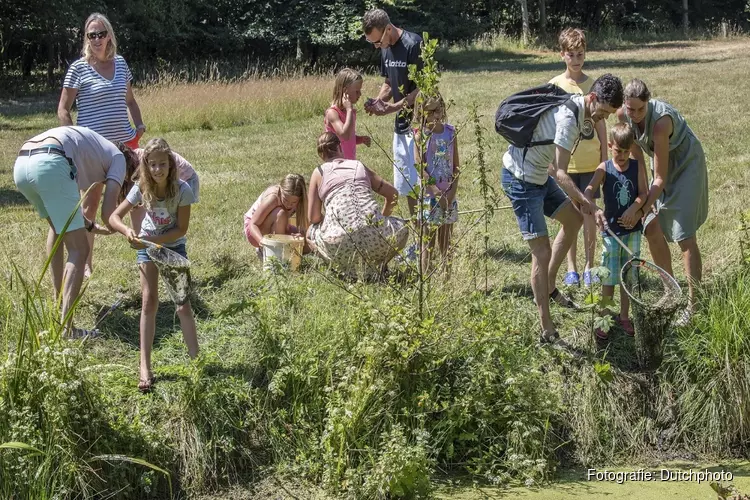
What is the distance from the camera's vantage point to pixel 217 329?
230 inches

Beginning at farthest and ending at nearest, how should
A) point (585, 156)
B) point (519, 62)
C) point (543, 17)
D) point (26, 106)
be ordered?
point (543, 17) < point (519, 62) < point (26, 106) < point (585, 156)

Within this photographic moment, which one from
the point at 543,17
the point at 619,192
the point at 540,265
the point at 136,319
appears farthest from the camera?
the point at 543,17

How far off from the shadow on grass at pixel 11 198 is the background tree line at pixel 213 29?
47.3ft

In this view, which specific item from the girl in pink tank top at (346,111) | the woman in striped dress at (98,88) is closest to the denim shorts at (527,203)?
A: the girl in pink tank top at (346,111)

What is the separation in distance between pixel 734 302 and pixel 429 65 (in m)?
2.34

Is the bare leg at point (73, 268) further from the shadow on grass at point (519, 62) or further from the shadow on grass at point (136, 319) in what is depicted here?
the shadow on grass at point (519, 62)

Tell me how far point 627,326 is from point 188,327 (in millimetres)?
2719

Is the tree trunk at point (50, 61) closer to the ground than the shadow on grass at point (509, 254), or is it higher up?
higher up

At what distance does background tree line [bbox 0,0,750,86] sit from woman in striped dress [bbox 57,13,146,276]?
18.1 metres

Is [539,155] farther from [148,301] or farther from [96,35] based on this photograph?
[96,35]

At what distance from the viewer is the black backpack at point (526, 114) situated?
5.29 m

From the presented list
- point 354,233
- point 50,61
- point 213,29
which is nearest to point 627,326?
point 354,233

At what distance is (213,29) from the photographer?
→ 2803 cm

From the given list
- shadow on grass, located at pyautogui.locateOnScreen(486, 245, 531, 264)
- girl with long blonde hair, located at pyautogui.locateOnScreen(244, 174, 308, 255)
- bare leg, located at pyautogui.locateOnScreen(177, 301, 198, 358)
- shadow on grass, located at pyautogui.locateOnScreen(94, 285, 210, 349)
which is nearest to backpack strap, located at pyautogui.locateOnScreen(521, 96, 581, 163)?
shadow on grass, located at pyautogui.locateOnScreen(486, 245, 531, 264)
